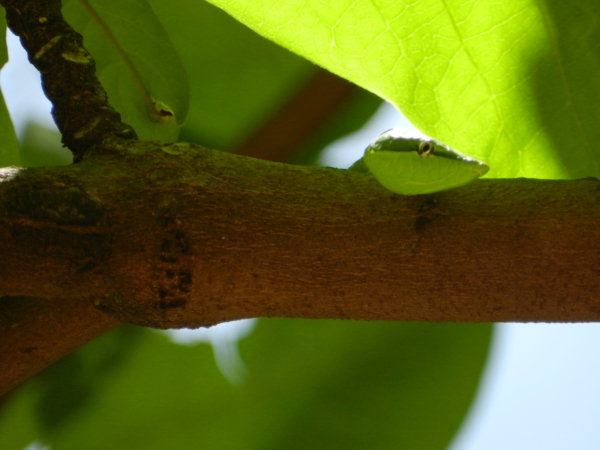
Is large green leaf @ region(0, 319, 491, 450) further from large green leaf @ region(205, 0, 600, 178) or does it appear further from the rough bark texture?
the rough bark texture

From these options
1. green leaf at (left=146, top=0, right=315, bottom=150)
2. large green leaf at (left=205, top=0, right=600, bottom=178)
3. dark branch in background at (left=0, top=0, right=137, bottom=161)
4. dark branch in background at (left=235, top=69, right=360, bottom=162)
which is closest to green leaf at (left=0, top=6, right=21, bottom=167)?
dark branch in background at (left=0, top=0, right=137, bottom=161)

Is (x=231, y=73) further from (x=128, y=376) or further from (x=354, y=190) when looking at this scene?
(x=354, y=190)

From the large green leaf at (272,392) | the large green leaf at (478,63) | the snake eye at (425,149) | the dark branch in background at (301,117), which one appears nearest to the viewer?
the snake eye at (425,149)

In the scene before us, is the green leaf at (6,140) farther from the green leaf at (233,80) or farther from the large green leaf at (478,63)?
the green leaf at (233,80)

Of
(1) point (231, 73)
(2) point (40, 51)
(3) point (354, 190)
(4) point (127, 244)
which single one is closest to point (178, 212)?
(4) point (127, 244)

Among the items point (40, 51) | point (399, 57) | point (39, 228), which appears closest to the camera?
point (39, 228)

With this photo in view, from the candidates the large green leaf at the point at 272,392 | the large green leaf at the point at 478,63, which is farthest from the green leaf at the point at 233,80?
the large green leaf at the point at 478,63
